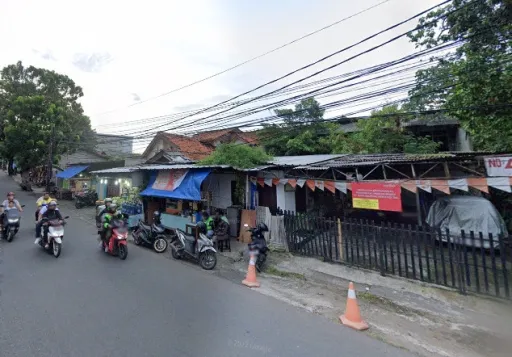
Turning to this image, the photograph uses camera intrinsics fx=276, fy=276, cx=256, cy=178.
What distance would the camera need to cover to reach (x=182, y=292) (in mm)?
5621

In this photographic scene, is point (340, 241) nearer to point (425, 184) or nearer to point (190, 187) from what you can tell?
point (425, 184)

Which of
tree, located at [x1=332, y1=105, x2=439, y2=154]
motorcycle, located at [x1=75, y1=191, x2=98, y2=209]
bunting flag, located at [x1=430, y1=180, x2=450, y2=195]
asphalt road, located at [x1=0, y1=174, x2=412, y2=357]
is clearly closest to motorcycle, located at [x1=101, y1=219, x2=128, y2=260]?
asphalt road, located at [x1=0, y1=174, x2=412, y2=357]

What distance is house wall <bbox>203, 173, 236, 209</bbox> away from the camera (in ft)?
37.4

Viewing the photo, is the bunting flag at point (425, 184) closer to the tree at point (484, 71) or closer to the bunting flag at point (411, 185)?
the bunting flag at point (411, 185)

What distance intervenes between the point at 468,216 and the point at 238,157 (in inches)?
305

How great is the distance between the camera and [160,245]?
9055mm

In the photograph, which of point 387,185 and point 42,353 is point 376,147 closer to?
point 387,185

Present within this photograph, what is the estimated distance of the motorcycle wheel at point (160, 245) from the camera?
29.4ft

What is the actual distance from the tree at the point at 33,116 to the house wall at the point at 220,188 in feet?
59.3

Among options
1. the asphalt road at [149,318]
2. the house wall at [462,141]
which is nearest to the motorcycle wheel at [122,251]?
the asphalt road at [149,318]

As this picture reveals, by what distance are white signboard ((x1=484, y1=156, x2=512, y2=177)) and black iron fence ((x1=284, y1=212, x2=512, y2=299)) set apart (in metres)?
1.52

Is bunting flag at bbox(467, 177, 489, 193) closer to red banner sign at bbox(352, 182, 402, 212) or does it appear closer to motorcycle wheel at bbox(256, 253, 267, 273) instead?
red banner sign at bbox(352, 182, 402, 212)

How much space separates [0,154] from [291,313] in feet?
111

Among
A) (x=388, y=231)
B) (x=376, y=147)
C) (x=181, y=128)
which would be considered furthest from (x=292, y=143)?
(x=388, y=231)
